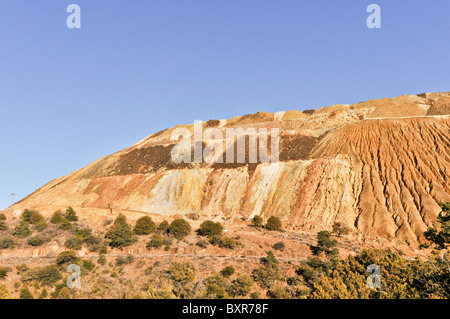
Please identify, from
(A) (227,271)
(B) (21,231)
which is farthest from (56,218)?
(A) (227,271)

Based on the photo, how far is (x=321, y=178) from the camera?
67500 mm

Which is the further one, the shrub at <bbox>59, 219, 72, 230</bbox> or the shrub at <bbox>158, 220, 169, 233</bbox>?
the shrub at <bbox>158, 220, 169, 233</bbox>

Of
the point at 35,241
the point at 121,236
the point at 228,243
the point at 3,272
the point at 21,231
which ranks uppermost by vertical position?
the point at 21,231

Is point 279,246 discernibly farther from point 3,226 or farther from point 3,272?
point 3,226

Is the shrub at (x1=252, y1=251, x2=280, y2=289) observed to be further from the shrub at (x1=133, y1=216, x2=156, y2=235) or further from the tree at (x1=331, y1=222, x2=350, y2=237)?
the tree at (x1=331, y1=222, x2=350, y2=237)

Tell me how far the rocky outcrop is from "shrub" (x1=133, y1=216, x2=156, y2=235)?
21.8m

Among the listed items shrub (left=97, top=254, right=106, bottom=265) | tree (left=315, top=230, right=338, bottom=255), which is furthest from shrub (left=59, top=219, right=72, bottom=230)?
tree (left=315, top=230, right=338, bottom=255)

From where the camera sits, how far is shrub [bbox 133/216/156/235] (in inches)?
1844

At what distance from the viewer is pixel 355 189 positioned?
63750 mm

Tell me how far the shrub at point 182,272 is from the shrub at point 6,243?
1858 centimetres

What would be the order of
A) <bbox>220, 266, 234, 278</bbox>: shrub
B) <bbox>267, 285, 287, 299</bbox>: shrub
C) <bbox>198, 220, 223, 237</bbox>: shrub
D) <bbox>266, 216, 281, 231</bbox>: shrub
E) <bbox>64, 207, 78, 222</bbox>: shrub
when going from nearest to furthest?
<bbox>267, 285, 287, 299</bbox>: shrub → <bbox>220, 266, 234, 278</bbox>: shrub → <bbox>198, 220, 223, 237</bbox>: shrub → <bbox>64, 207, 78, 222</bbox>: shrub → <bbox>266, 216, 281, 231</bbox>: shrub

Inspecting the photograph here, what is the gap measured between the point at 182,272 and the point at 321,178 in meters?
38.7

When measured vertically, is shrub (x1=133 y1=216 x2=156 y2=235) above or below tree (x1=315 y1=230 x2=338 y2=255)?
above
